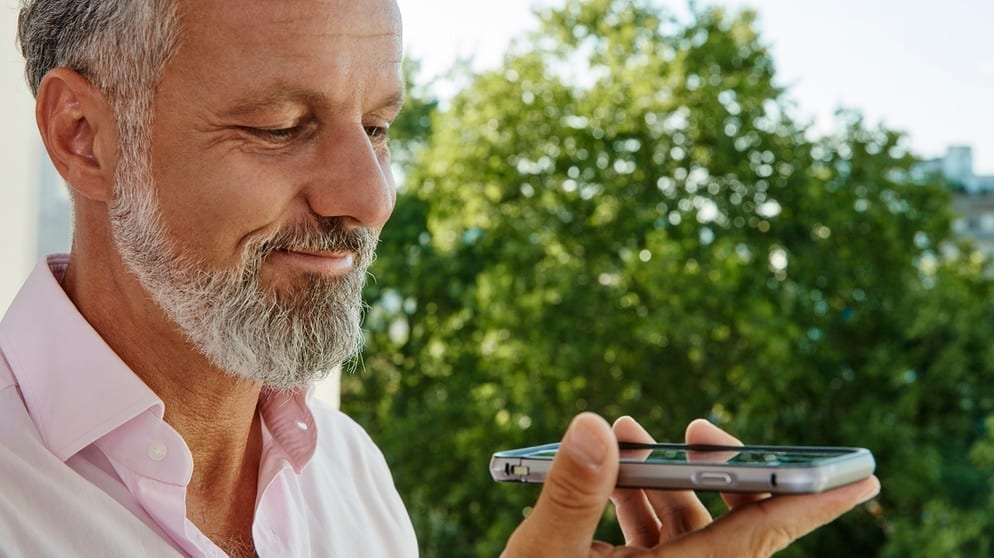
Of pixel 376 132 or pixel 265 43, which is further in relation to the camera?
pixel 376 132

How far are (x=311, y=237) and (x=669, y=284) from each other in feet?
25.1

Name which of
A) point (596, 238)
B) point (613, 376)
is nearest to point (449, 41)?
point (596, 238)

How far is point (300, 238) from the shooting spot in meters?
1.03

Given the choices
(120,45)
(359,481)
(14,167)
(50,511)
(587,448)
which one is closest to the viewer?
(587,448)

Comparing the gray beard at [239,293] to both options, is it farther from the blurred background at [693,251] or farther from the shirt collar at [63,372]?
the blurred background at [693,251]

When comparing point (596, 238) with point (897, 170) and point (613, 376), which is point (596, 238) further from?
point (897, 170)

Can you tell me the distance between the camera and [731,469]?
81 centimetres

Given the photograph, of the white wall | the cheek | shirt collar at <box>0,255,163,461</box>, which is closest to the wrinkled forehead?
the cheek

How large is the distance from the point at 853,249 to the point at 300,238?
8.68 meters

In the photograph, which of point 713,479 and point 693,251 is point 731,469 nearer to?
point 713,479

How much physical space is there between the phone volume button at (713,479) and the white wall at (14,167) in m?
1.38

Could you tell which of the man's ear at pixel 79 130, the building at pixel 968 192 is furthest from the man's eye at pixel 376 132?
the building at pixel 968 192

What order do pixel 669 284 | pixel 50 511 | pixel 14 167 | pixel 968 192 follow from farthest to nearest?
pixel 968 192, pixel 669 284, pixel 14 167, pixel 50 511

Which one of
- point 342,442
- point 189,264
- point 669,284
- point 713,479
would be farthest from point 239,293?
point 669,284
